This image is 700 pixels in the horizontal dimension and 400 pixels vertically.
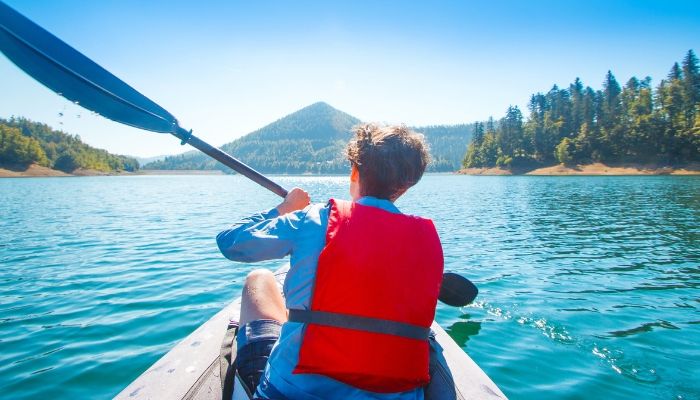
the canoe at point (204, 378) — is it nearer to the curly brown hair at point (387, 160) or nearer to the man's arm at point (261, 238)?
the man's arm at point (261, 238)

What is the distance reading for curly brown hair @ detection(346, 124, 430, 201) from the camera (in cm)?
230

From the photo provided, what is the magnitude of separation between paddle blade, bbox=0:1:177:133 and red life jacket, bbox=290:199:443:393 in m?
2.61

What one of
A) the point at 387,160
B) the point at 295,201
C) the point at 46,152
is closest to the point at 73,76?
the point at 295,201

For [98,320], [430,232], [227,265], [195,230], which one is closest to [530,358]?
[430,232]

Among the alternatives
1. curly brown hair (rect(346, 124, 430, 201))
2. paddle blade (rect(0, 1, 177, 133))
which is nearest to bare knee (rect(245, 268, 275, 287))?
curly brown hair (rect(346, 124, 430, 201))

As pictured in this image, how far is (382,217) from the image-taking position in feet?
6.78

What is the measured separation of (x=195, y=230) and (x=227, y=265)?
23.4ft

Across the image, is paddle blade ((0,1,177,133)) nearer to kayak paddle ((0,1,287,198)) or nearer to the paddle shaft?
kayak paddle ((0,1,287,198))

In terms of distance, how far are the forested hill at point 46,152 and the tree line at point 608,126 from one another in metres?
140

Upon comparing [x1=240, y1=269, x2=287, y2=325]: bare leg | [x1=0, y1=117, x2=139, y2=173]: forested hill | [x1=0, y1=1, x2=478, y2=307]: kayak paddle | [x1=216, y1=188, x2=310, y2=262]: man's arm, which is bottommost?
[x1=240, y1=269, x2=287, y2=325]: bare leg

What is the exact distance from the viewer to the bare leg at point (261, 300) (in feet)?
9.39

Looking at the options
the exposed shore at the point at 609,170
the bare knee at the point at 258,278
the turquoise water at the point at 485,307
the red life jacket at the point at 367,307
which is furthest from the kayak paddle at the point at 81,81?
the exposed shore at the point at 609,170

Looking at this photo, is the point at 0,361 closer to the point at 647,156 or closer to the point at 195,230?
the point at 195,230

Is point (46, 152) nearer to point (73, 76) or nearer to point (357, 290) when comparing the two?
point (73, 76)
